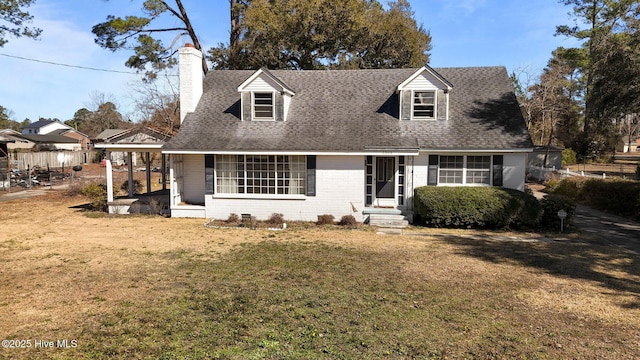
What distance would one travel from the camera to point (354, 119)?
16938 mm

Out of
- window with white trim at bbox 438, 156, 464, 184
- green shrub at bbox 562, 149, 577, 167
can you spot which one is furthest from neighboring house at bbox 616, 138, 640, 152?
window with white trim at bbox 438, 156, 464, 184

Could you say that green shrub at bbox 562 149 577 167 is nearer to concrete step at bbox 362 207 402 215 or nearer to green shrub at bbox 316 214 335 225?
concrete step at bbox 362 207 402 215

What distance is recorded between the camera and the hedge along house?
1521 cm

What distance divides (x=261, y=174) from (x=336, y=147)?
11.4ft

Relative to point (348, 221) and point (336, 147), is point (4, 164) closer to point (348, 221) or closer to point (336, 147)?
point (336, 147)

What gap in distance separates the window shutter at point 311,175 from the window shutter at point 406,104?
4.75m

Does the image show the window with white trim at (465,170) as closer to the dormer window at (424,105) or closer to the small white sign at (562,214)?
the dormer window at (424,105)

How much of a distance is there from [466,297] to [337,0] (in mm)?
25269

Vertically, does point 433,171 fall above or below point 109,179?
above

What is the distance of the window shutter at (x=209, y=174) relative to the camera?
51.9ft

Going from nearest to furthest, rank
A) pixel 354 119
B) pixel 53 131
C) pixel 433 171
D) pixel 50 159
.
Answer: pixel 433 171 < pixel 354 119 < pixel 50 159 < pixel 53 131

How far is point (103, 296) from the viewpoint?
729cm

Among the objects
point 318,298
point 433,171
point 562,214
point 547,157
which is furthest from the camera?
point 547,157

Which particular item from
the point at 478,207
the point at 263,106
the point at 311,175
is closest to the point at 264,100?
the point at 263,106
